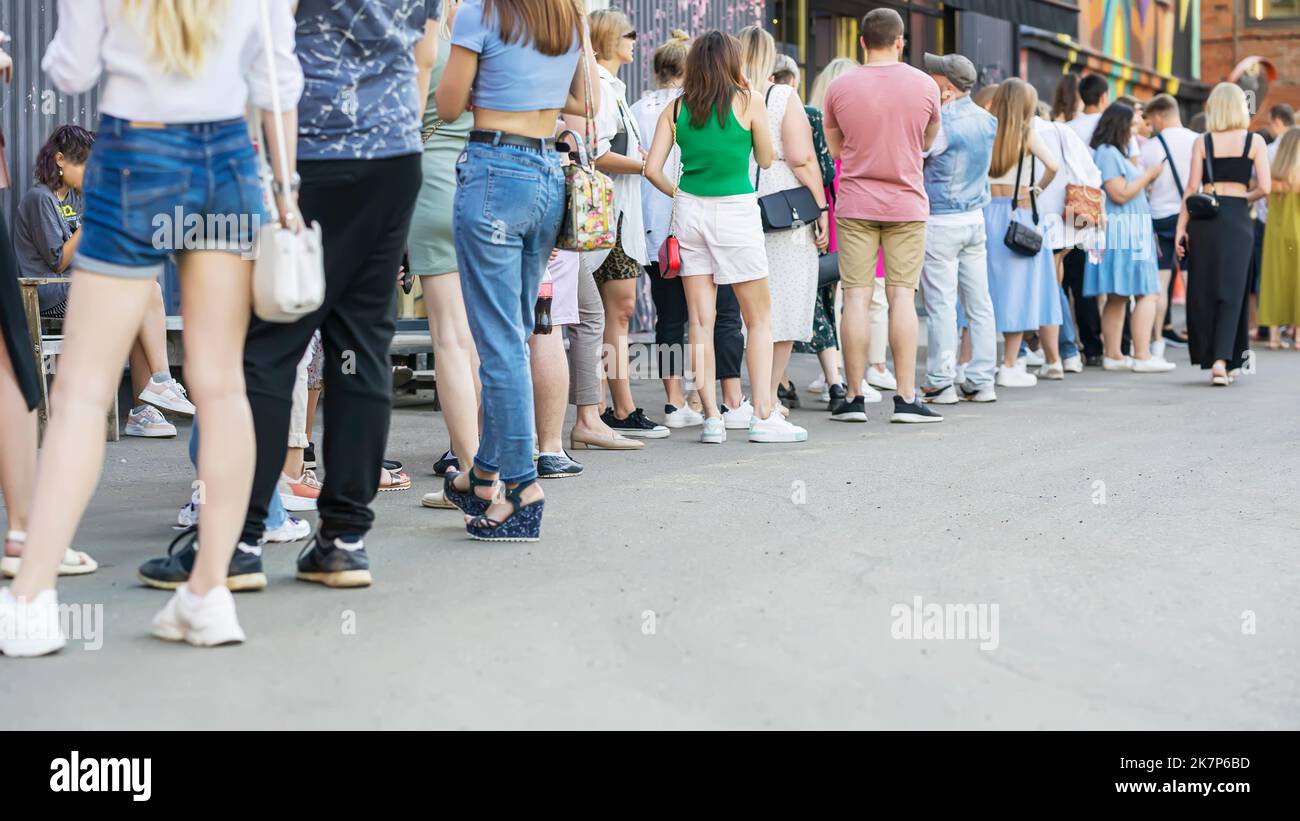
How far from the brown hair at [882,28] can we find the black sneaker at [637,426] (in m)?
2.31

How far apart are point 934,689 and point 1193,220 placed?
870 cm

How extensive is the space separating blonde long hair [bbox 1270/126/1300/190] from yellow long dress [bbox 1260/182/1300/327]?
0.26m

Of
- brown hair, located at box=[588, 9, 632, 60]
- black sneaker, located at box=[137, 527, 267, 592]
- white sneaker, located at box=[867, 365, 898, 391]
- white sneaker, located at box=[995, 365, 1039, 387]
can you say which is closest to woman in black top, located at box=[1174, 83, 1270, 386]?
white sneaker, located at box=[995, 365, 1039, 387]

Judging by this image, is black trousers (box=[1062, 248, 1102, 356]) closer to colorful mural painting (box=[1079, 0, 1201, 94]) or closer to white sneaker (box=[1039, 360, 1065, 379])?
white sneaker (box=[1039, 360, 1065, 379])

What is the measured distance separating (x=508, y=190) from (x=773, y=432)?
3281 mm

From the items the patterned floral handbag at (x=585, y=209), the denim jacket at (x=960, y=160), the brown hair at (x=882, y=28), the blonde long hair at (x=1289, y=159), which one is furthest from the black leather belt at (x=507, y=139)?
the blonde long hair at (x=1289, y=159)

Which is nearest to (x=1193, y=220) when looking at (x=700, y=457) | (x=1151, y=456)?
→ (x=1151, y=456)

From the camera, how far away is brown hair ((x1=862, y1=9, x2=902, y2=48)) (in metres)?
9.08

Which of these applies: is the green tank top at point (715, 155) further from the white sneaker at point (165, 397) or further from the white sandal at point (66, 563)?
the white sandal at point (66, 563)

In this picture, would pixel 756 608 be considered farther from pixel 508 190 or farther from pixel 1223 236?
pixel 1223 236

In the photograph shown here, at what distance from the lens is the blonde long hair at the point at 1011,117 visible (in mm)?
10961

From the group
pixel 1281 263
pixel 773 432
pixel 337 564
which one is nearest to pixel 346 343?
pixel 337 564

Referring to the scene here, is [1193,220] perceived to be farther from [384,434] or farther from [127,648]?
[127,648]
